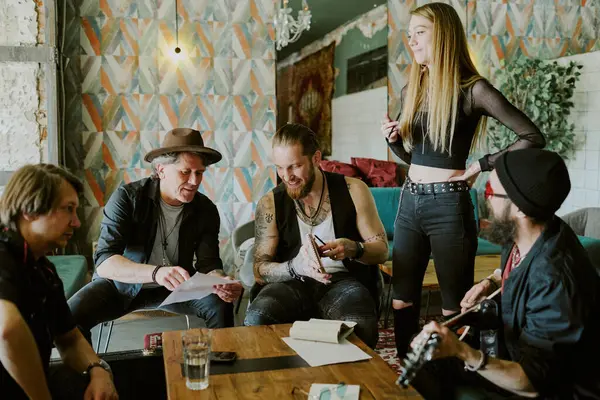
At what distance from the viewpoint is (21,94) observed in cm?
463

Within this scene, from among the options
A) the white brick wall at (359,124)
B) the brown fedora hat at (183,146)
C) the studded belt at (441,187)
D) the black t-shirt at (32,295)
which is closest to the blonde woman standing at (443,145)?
the studded belt at (441,187)

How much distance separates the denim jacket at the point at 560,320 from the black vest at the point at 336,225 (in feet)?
3.83

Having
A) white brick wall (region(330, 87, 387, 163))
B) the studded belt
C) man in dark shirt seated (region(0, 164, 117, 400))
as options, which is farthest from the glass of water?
white brick wall (region(330, 87, 387, 163))

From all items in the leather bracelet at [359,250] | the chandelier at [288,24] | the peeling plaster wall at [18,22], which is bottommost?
the leather bracelet at [359,250]

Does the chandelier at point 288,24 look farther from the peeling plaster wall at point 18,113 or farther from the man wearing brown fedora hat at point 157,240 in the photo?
the man wearing brown fedora hat at point 157,240

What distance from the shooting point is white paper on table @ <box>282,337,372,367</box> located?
2.04 m

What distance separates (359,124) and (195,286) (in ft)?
11.6

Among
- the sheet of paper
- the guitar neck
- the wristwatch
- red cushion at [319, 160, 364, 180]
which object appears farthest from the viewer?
red cushion at [319, 160, 364, 180]

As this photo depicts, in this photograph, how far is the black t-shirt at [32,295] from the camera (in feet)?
5.66

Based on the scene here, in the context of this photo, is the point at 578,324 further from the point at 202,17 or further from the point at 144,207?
the point at 202,17

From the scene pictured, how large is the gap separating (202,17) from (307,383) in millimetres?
3979

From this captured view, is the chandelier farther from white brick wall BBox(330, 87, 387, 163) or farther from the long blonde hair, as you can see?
the long blonde hair

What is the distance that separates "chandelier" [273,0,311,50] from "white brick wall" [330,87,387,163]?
67cm

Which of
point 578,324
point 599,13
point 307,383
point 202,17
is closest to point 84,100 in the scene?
point 202,17
